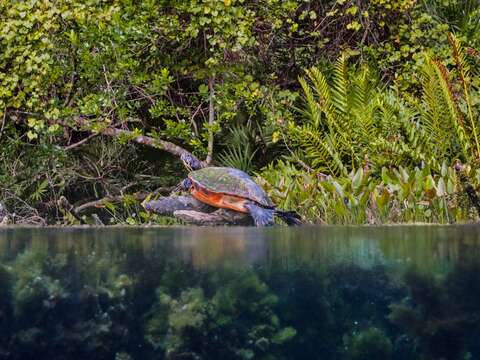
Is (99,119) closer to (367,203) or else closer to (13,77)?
(13,77)

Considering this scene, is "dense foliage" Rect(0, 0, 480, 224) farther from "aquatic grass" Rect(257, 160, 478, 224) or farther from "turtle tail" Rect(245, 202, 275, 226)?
"turtle tail" Rect(245, 202, 275, 226)

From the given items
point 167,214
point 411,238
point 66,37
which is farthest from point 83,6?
point 411,238

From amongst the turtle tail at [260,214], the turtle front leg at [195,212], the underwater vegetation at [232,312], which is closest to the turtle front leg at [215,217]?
the turtle front leg at [195,212]

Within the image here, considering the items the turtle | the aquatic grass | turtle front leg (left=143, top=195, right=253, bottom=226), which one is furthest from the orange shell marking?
the aquatic grass

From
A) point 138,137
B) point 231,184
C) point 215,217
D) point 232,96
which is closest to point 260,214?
point 231,184

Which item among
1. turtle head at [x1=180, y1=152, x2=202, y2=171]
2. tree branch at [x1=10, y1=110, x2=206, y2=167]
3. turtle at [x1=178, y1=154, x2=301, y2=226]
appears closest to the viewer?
turtle at [x1=178, y1=154, x2=301, y2=226]

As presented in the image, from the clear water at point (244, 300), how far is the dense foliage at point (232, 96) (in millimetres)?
2701

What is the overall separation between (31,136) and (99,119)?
81 cm

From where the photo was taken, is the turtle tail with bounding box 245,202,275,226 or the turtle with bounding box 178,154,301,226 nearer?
the turtle tail with bounding box 245,202,275,226

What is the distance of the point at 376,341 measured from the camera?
4.97m

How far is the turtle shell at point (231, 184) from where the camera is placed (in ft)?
25.5

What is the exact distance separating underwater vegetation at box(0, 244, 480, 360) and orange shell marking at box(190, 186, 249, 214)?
1.99 m

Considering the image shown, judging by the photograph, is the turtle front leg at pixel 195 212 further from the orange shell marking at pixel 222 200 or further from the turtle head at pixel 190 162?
the turtle head at pixel 190 162

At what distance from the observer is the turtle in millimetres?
7745
